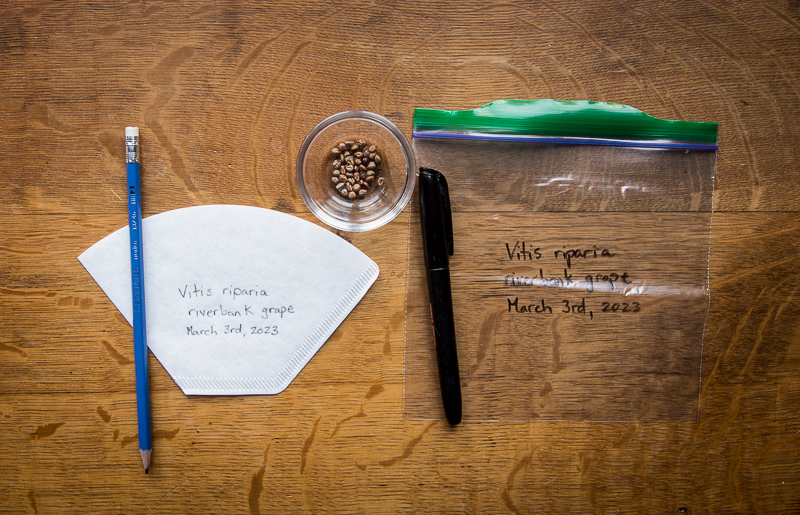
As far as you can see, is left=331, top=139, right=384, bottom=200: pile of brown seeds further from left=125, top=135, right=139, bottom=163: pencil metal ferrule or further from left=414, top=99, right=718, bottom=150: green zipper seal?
left=125, top=135, right=139, bottom=163: pencil metal ferrule

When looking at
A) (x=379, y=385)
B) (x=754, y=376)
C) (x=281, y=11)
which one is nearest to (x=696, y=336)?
(x=754, y=376)

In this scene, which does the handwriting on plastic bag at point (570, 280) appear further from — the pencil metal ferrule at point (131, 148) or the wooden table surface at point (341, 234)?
the pencil metal ferrule at point (131, 148)

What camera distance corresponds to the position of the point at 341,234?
49cm

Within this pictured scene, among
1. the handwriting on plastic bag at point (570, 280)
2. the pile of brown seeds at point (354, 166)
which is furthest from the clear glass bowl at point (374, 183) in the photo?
the handwriting on plastic bag at point (570, 280)

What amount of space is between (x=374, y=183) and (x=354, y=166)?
34mm

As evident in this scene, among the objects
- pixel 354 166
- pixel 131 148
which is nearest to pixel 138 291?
pixel 131 148

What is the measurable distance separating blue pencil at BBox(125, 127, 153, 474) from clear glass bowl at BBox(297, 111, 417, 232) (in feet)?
0.67

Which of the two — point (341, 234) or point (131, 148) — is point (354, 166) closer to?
point (341, 234)

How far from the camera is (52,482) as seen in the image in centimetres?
50

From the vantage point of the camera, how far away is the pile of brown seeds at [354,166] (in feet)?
1.60

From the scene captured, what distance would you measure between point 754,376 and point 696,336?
0.10 meters

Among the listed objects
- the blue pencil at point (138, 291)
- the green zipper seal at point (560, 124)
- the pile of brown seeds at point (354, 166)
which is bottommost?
the blue pencil at point (138, 291)

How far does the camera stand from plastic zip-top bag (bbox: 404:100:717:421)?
49 cm

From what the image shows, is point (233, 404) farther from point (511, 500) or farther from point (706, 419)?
point (706, 419)
